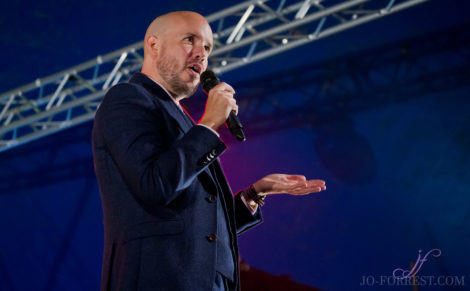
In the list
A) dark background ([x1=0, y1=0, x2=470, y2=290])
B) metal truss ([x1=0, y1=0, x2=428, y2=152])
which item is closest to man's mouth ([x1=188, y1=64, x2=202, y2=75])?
metal truss ([x1=0, y1=0, x2=428, y2=152])

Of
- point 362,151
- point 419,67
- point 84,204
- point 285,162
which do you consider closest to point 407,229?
point 362,151

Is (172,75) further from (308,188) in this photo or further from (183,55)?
(308,188)

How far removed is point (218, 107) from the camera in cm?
121

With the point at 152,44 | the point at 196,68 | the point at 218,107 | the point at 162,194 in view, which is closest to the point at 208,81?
the point at 196,68

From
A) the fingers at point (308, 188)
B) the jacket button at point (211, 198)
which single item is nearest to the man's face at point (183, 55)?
the jacket button at point (211, 198)

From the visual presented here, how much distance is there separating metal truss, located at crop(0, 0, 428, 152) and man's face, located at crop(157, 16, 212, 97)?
2.89m

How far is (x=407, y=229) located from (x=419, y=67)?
5.47 feet

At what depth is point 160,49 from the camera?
1.46m

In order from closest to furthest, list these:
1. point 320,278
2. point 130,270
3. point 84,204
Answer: point 130,270 < point 320,278 < point 84,204

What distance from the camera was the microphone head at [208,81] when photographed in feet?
→ 4.90

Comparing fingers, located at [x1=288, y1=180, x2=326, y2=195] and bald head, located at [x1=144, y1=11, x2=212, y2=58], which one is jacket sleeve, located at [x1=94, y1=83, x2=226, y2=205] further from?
fingers, located at [x1=288, y1=180, x2=326, y2=195]

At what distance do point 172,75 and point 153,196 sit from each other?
1.60 ft

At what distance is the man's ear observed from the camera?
1479 millimetres

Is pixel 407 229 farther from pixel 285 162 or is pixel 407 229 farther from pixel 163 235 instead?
pixel 163 235
